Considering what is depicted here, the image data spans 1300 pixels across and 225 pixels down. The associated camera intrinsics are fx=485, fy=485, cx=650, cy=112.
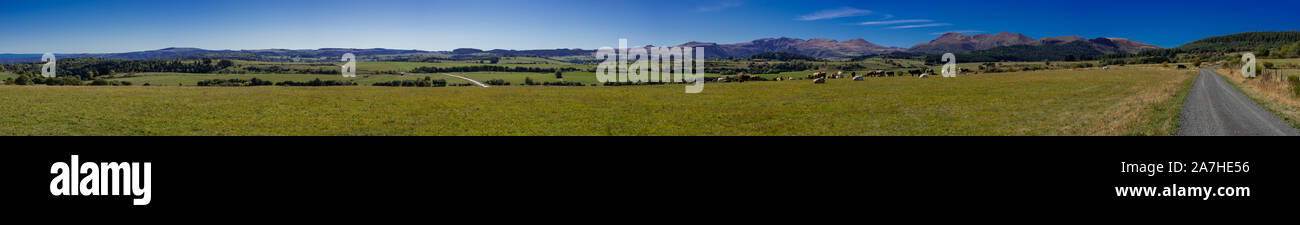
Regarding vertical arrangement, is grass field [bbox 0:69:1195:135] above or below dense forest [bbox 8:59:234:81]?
below

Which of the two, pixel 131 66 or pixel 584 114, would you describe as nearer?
pixel 584 114

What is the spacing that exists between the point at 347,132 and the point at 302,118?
5.30 metres

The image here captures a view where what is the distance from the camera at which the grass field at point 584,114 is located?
18375 mm

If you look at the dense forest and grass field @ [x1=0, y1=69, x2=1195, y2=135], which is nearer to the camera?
grass field @ [x1=0, y1=69, x2=1195, y2=135]

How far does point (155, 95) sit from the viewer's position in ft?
94.6

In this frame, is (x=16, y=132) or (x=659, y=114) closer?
(x=16, y=132)

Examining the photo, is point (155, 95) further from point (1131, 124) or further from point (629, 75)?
point (629, 75)

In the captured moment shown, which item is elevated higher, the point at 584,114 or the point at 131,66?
the point at 131,66

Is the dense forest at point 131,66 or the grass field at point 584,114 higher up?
the dense forest at point 131,66

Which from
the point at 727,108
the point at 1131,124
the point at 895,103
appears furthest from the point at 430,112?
the point at 1131,124

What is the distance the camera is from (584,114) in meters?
25.0

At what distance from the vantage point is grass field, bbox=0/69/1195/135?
1838cm

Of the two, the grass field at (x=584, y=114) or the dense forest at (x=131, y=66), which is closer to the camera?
the grass field at (x=584, y=114)
